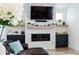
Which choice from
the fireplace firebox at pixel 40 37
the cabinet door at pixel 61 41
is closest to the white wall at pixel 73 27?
the cabinet door at pixel 61 41

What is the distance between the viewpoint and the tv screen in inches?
93.7

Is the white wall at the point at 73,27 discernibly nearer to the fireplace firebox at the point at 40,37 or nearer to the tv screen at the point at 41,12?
the tv screen at the point at 41,12

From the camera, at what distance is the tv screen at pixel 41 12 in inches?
93.7

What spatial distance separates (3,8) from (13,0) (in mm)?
458

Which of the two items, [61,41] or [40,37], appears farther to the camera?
[61,41]

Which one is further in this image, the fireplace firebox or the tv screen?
the fireplace firebox

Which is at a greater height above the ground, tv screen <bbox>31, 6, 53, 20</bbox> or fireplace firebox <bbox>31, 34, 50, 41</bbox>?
tv screen <bbox>31, 6, 53, 20</bbox>

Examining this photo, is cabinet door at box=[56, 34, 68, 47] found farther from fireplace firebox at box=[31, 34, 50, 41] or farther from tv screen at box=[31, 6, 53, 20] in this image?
tv screen at box=[31, 6, 53, 20]

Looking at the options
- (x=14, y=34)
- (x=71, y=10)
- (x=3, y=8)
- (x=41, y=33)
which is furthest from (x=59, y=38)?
(x=3, y=8)

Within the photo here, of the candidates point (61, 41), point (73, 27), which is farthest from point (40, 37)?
point (73, 27)

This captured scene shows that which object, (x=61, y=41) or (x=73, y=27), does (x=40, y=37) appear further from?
(x=73, y=27)

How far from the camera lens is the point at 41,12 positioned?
2.40 m

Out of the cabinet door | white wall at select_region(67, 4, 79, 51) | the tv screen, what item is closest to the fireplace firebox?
the cabinet door

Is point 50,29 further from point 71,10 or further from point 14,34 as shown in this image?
point 14,34
